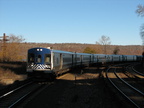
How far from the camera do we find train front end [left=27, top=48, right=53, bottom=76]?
16.6 meters

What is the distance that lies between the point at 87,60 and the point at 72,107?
1178 inches

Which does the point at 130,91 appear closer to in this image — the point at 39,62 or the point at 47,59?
the point at 47,59

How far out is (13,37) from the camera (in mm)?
63656

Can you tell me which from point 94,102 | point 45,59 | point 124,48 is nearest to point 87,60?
point 45,59

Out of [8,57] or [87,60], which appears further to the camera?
[8,57]

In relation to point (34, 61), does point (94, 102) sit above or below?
below

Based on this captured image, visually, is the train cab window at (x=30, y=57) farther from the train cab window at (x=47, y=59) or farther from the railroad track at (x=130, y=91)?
the railroad track at (x=130, y=91)

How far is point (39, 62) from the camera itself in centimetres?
1683

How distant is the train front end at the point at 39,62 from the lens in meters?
16.6

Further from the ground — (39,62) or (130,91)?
(39,62)

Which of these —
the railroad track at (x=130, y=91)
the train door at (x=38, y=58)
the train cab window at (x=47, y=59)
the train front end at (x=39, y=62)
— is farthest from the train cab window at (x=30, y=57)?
the railroad track at (x=130, y=91)

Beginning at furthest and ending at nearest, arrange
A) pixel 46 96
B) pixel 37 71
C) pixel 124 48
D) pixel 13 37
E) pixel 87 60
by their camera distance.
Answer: pixel 124 48
pixel 13 37
pixel 87 60
pixel 37 71
pixel 46 96

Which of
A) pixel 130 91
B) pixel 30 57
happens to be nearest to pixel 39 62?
pixel 30 57

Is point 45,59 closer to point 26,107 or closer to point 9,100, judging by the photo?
point 9,100
